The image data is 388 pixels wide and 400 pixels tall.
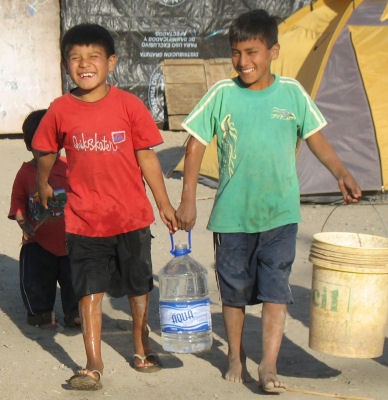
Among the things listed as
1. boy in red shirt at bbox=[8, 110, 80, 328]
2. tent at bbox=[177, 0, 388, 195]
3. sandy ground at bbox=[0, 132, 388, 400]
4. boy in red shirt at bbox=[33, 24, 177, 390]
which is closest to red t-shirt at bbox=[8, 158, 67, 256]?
boy in red shirt at bbox=[8, 110, 80, 328]

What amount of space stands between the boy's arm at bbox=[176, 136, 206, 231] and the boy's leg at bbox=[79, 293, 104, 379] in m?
0.62

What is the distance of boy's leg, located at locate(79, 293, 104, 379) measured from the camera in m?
5.10

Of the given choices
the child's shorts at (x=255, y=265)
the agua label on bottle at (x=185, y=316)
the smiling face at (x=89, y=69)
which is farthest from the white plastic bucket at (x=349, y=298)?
the smiling face at (x=89, y=69)

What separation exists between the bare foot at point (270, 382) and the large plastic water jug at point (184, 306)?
45 centimetres

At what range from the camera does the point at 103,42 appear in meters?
5.16

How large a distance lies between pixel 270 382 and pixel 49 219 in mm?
2048

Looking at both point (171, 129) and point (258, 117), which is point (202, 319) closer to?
point (258, 117)

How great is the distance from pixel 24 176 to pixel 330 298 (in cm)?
231

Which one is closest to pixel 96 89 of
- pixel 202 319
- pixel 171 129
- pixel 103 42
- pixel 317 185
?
pixel 103 42

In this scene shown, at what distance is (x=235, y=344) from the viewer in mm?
5176

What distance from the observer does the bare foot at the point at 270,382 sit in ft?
16.0

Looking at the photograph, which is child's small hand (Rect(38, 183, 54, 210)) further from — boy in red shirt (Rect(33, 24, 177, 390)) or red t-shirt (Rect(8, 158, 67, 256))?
red t-shirt (Rect(8, 158, 67, 256))

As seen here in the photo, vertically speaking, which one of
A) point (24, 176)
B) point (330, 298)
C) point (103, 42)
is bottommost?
point (330, 298)

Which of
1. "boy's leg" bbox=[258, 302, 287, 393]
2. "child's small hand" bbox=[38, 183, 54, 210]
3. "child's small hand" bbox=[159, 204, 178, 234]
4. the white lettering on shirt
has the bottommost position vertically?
"boy's leg" bbox=[258, 302, 287, 393]
